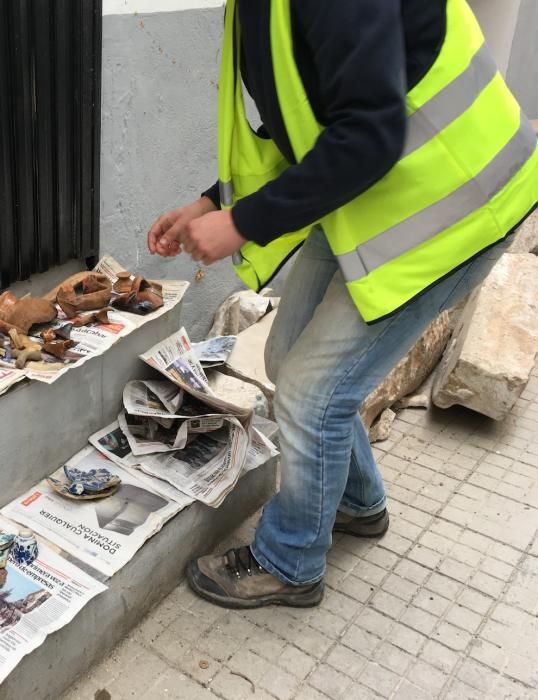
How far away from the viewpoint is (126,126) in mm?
2619

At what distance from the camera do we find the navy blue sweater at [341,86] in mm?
1316

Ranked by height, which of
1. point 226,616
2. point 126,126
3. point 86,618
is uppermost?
point 126,126

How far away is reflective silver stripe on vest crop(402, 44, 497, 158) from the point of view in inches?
58.9

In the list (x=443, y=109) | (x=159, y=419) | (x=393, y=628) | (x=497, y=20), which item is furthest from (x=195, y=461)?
(x=497, y=20)

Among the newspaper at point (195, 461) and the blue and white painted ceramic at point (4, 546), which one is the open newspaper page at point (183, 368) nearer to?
the newspaper at point (195, 461)

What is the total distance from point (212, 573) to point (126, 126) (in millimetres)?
1501

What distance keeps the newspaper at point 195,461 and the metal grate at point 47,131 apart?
580mm

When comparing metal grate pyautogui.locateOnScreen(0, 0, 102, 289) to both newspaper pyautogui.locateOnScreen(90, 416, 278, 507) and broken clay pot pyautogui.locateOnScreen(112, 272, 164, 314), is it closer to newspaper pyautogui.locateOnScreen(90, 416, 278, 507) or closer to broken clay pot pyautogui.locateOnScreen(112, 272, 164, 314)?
broken clay pot pyautogui.locateOnScreen(112, 272, 164, 314)

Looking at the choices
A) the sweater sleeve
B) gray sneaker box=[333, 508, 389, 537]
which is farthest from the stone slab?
the sweater sleeve

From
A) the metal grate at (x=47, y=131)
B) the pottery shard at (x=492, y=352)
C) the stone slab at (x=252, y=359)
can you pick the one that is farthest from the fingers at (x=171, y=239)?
the pottery shard at (x=492, y=352)

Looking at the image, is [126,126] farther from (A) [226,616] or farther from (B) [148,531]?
(A) [226,616]

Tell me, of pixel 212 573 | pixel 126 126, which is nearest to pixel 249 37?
pixel 126 126

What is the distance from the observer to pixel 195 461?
230cm

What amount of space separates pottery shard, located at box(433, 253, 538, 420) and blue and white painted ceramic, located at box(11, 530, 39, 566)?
1.70 m
